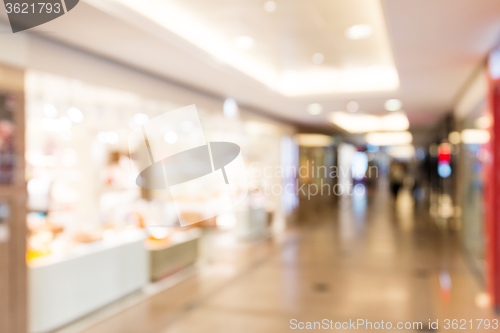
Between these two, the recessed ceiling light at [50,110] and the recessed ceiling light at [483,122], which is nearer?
the recessed ceiling light at [483,122]

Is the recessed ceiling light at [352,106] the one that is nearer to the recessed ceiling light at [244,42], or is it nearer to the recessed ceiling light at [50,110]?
the recessed ceiling light at [244,42]

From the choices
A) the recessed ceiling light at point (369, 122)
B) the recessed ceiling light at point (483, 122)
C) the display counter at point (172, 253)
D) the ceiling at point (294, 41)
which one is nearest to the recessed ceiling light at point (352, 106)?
the ceiling at point (294, 41)

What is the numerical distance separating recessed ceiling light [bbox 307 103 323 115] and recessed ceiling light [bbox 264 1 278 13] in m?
4.69

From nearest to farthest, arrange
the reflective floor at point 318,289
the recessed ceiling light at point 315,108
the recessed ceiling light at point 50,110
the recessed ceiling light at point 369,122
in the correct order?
the reflective floor at point 318,289, the recessed ceiling light at point 50,110, the recessed ceiling light at point 315,108, the recessed ceiling light at point 369,122

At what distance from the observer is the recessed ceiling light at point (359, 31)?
4.72m

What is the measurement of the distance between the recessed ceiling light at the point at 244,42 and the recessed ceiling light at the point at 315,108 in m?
3.45

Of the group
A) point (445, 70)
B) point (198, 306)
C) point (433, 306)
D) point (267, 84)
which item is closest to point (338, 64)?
point (267, 84)

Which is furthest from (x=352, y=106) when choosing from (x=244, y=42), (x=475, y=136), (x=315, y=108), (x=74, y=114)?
(x=74, y=114)

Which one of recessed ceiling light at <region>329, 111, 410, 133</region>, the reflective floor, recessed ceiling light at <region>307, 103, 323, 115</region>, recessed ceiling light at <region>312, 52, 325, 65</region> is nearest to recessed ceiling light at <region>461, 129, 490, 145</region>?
the reflective floor

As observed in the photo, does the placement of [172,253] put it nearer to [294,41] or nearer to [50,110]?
[50,110]

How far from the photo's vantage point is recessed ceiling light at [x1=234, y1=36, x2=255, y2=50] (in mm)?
5275

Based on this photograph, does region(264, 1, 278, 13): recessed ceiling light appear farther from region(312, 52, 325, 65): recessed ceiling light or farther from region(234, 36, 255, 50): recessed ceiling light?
region(312, 52, 325, 65): recessed ceiling light

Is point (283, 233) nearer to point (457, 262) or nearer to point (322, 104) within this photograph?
point (322, 104)

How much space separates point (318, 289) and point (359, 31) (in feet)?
11.0
